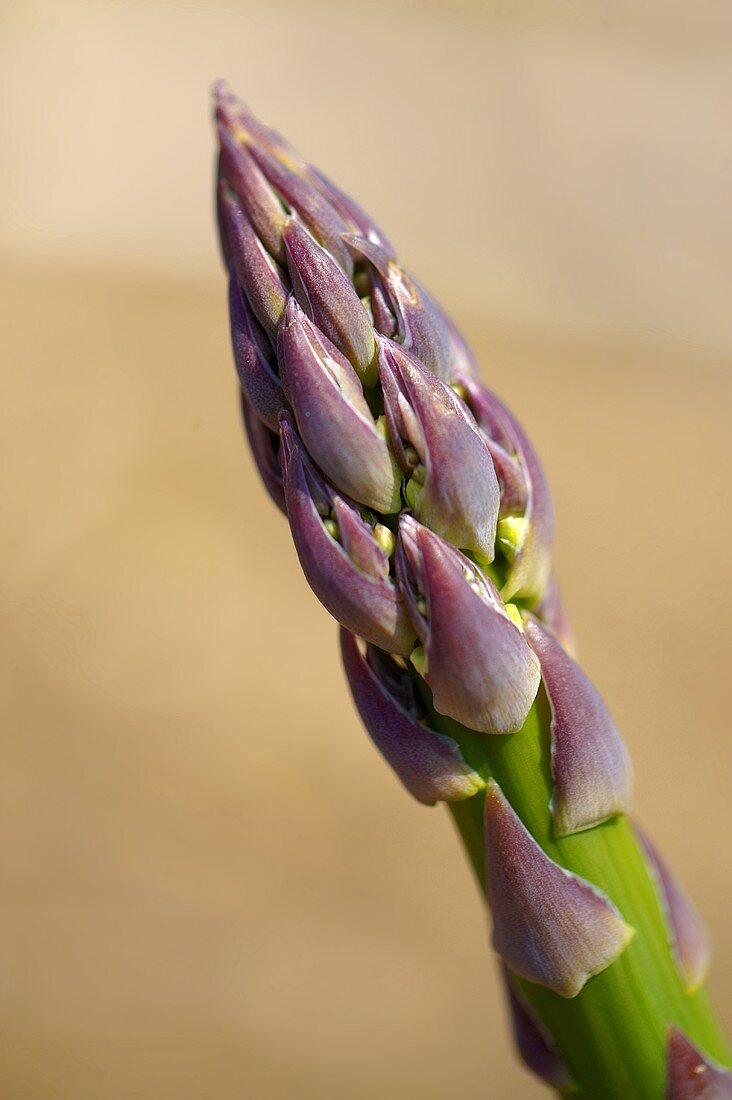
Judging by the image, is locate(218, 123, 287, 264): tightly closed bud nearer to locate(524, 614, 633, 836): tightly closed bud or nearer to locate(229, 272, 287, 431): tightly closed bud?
locate(229, 272, 287, 431): tightly closed bud

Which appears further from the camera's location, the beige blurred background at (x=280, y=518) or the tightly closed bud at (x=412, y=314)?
the beige blurred background at (x=280, y=518)

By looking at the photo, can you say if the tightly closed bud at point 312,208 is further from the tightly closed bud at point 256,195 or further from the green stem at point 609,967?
the green stem at point 609,967

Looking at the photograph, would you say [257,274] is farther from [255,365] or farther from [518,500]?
[518,500]

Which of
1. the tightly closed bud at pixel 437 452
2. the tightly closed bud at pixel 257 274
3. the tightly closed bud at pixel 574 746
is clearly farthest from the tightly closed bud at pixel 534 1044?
the tightly closed bud at pixel 257 274

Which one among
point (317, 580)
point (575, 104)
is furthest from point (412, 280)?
point (575, 104)

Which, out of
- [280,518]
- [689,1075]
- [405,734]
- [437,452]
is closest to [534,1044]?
[689,1075]

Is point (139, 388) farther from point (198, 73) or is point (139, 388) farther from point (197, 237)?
point (198, 73)

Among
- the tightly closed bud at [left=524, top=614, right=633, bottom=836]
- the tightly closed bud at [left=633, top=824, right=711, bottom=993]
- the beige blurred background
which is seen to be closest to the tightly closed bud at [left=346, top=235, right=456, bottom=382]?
the tightly closed bud at [left=524, top=614, right=633, bottom=836]
